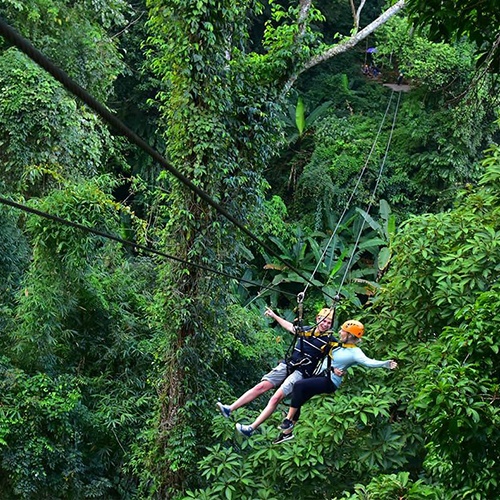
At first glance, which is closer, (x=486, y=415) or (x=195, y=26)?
(x=486, y=415)

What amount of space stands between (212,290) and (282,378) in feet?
5.81

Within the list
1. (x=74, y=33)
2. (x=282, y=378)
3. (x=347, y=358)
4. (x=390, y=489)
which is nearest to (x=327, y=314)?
(x=347, y=358)

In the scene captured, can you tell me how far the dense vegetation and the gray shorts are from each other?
0.35m

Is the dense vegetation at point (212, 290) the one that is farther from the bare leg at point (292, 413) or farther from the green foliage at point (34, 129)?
the bare leg at point (292, 413)

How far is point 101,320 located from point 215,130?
9.92 feet

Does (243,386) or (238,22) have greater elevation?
(238,22)

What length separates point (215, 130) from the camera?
22.3 ft

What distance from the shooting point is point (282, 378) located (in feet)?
18.4

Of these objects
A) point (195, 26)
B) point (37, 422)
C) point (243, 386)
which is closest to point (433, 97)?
point (243, 386)

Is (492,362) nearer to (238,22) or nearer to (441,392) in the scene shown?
(441,392)

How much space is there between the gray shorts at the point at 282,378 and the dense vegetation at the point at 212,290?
0.35m

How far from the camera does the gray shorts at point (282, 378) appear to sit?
5.39 m

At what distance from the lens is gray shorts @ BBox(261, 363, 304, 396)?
5395 millimetres

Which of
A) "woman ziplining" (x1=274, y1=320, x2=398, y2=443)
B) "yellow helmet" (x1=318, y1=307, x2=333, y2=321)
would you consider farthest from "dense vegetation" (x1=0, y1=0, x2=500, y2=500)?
"yellow helmet" (x1=318, y1=307, x2=333, y2=321)
